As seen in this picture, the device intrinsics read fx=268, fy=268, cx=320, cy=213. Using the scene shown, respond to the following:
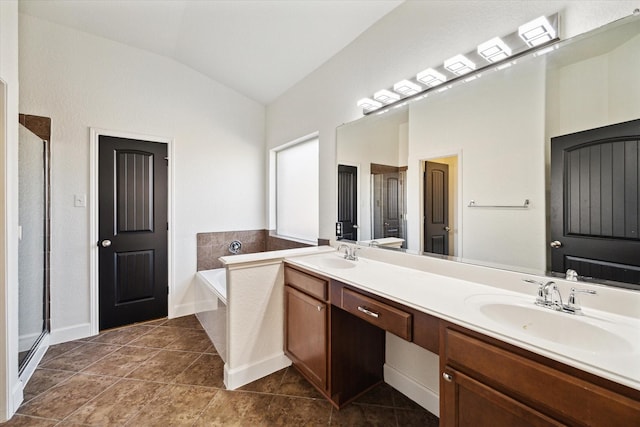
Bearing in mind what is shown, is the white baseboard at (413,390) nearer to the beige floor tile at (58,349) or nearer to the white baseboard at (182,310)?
the white baseboard at (182,310)

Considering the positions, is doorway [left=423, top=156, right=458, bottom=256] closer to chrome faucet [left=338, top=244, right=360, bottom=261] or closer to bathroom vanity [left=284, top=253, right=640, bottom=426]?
bathroom vanity [left=284, top=253, right=640, bottom=426]

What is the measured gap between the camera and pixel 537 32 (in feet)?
3.97

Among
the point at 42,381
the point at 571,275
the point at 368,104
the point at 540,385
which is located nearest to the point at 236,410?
the point at 42,381

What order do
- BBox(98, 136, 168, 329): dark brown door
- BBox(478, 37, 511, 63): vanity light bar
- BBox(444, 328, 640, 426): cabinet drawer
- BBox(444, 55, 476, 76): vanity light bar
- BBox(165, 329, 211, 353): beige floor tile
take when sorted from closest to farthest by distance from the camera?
BBox(444, 328, 640, 426): cabinet drawer, BBox(478, 37, 511, 63): vanity light bar, BBox(444, 55, 476, 76): vanity light bar, BBox(165, 329, 211, 353): beige floor tile, BBox(98, 136, 168, 329): dark brown door

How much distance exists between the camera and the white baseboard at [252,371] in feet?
6.21

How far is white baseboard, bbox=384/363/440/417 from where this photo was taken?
64.5 inches

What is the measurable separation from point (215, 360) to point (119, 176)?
2.08m

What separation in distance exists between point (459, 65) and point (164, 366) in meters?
2.95

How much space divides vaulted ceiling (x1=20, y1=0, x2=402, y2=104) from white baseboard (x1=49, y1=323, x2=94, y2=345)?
284cm

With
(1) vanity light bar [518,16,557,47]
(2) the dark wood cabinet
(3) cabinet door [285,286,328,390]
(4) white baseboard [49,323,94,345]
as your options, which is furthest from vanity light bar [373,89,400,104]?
(4) white baseboard [49,323,94,345]

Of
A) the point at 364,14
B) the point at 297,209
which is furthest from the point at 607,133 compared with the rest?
the point at 297,209

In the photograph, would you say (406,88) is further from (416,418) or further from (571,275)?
(416,418)

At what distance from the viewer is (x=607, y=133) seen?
3.40 ft

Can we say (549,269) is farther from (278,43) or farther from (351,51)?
(278,43)
